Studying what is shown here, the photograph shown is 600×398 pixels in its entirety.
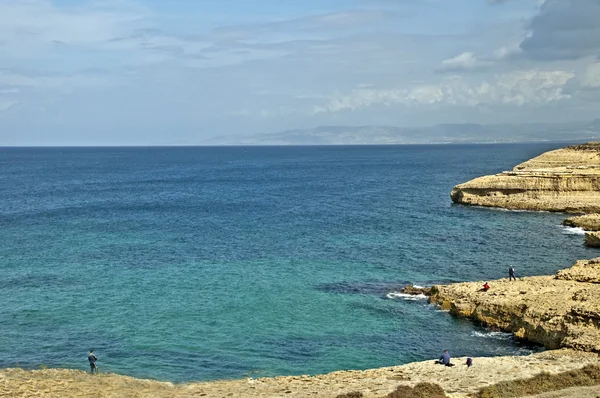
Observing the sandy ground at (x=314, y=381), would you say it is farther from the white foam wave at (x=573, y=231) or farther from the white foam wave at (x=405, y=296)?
the white foam wave at (x=573, y=231)

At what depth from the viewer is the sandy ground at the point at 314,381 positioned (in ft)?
91.0

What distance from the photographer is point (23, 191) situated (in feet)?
414

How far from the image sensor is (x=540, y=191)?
88.9 m

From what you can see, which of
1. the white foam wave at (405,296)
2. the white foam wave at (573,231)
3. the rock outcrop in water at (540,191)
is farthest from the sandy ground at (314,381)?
the rock outcrop in water at (540,191)

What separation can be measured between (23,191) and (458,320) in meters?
111

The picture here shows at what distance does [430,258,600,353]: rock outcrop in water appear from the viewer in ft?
110

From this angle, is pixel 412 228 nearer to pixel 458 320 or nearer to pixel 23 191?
pixel 458 320

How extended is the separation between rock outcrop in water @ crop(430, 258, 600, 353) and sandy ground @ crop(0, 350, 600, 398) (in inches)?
99.6

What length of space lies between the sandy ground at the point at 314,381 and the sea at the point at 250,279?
9.53ft

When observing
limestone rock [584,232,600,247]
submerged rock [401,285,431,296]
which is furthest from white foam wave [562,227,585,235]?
submerged rock [401,285,431,296]

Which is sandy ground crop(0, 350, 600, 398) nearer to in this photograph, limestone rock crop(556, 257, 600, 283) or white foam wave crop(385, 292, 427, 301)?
limestone rock crop(556, 257, 600, 283)

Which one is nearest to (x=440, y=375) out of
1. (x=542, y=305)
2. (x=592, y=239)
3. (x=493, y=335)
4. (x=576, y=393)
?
(x=576, y=393)

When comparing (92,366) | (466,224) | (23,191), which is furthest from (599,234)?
(23,191)

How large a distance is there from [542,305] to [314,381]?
1632 centimetres
